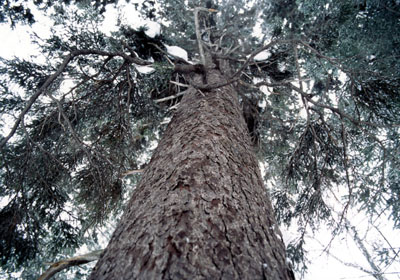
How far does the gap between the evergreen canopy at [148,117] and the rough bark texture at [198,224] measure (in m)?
0.73

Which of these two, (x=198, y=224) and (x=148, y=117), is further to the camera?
(x=148, y=117)

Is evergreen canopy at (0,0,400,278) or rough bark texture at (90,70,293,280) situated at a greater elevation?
evergreen canopy at (0,0,400,278)

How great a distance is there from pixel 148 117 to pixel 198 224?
7.92 ft

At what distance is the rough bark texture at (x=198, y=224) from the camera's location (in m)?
0.74

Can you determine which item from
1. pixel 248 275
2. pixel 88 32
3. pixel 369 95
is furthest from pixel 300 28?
pixel 248 275

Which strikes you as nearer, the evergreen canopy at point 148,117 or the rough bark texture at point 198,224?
the rough bark texture at point 198,224

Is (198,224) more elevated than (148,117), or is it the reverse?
(148,117)

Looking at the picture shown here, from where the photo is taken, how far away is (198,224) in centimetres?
88

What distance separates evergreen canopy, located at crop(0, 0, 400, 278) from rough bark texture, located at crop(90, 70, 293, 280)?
0.73 meters

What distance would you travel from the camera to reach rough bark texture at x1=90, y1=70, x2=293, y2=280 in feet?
2.42

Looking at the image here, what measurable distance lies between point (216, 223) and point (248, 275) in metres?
0.22

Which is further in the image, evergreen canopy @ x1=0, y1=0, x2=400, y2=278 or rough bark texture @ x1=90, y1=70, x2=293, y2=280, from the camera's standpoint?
evergreen canopy @ x1=0, y1=0, x2=400, y2=278

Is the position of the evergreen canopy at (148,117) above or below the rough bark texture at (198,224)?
above

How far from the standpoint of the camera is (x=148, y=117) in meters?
3.09
